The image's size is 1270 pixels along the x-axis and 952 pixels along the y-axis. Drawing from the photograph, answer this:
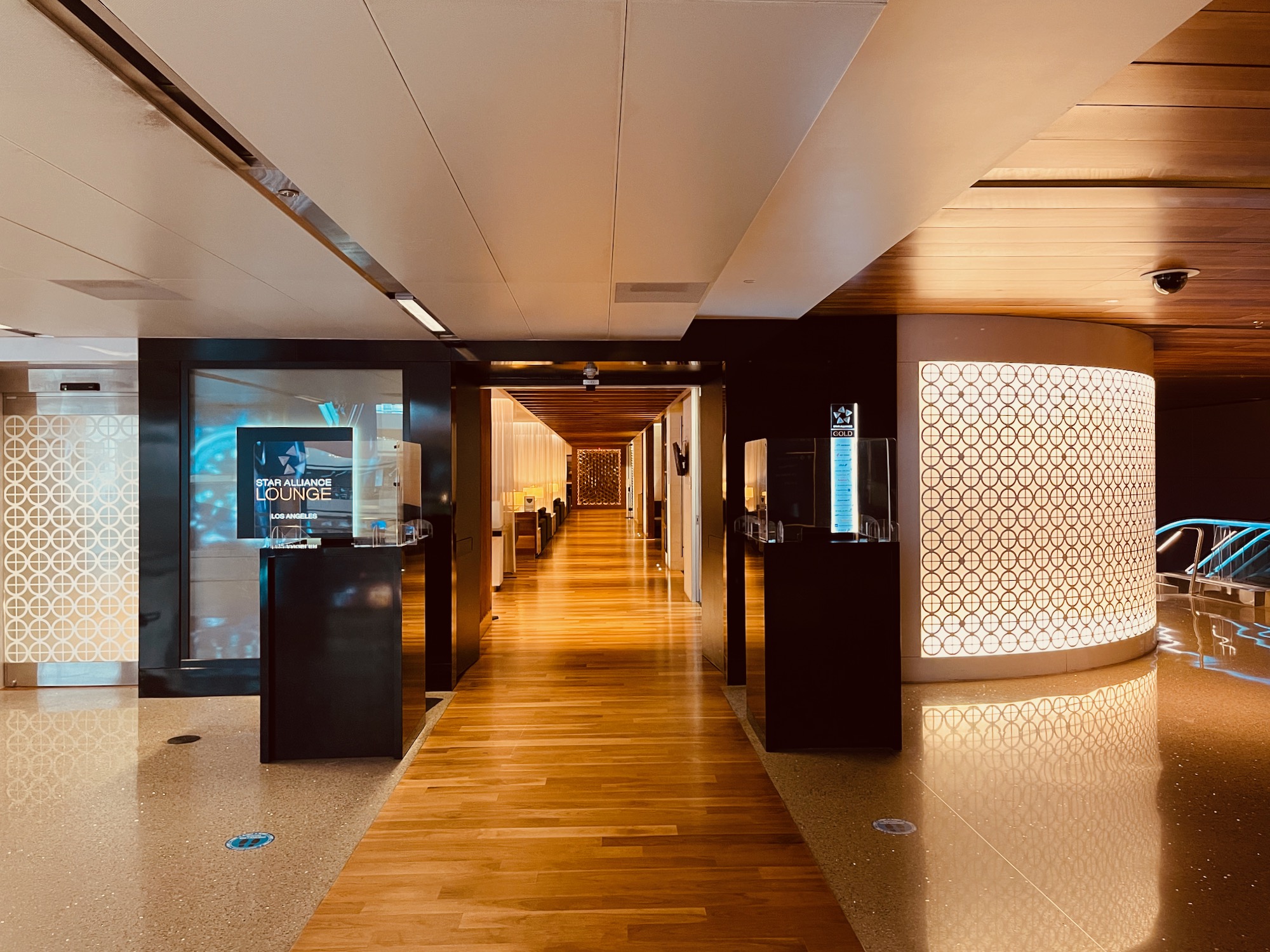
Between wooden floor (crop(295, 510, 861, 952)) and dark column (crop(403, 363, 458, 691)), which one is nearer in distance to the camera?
wooden floor (crop(295, 510, 861, 952))

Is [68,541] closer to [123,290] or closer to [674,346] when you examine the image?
[123,290]

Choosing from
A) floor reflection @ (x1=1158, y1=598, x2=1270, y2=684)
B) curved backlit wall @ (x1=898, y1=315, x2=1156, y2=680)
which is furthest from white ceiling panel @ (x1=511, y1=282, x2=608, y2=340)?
floor reflection @ (x1=1158, y1=598, x2=1270, y2=684)

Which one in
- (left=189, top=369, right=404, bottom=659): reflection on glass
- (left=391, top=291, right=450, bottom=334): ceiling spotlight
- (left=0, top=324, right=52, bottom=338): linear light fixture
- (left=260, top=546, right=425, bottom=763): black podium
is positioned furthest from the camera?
(left=189, top=369, right=404, bottom=659): reflection on glass

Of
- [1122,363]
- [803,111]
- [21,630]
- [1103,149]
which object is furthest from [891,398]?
[21,630]

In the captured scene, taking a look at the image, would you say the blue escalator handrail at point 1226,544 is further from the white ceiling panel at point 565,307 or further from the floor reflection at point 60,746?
the floor reflection at point 60,746

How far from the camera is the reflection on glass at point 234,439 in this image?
6.12m

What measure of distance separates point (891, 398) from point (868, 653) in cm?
238

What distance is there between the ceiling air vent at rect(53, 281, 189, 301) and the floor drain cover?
3026 millimetres

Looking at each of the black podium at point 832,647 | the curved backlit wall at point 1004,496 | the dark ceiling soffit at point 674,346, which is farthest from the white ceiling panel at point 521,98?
the curved backlit wall at point 1004,496

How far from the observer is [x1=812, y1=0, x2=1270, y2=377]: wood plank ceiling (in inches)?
100

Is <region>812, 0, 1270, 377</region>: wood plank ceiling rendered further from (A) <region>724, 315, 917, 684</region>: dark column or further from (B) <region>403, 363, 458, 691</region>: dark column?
(B) <region>403, 363, 458, 691</region>: dark column

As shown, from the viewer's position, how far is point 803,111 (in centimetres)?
230

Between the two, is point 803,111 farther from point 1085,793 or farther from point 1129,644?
point 1129,644

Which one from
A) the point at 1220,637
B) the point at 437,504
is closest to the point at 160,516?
the point at 437,504
